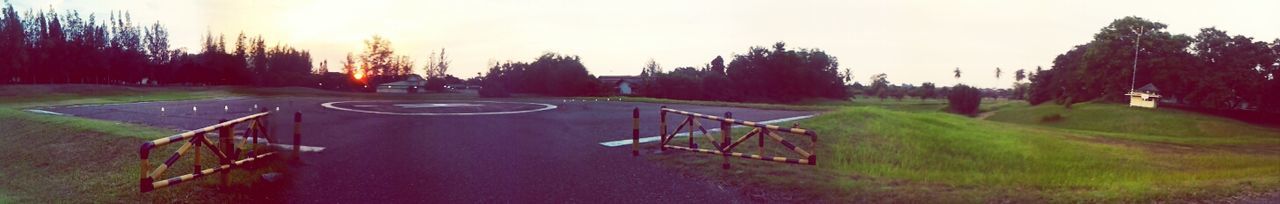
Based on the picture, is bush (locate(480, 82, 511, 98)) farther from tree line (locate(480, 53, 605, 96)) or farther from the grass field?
the grass field

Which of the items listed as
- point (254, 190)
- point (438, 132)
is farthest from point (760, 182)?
point (438, 132)

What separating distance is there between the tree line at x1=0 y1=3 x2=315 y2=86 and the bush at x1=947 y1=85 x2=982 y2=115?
1571 inches

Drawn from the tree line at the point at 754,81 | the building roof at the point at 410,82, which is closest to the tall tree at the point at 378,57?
the building roof at the point at 410,82

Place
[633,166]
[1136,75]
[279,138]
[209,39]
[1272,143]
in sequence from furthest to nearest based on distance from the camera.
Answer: [1136,75] → [209,39] → [1272,143] → [279,138] → [633,166]

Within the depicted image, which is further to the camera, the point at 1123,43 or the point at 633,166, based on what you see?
the point at 1123,43

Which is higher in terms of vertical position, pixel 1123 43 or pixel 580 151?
pixel 1123 43

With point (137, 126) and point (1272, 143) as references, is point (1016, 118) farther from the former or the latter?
point (137, 126)

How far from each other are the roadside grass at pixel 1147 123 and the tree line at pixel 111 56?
152 feet

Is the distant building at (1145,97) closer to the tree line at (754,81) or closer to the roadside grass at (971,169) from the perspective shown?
the roadside grass at (971,169)

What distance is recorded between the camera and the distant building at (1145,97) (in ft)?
147

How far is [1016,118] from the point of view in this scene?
148 feet

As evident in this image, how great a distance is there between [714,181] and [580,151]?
333cm

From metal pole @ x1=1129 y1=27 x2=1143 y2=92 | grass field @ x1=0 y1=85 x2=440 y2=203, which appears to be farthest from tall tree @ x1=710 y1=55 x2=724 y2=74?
grass field @ x1=0 y1=85 x2=440 y2=203

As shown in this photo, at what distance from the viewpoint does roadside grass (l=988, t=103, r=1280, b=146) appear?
1451 inches
